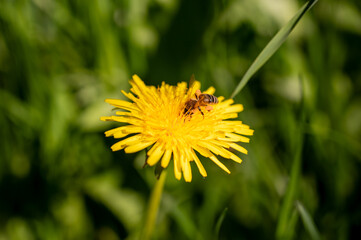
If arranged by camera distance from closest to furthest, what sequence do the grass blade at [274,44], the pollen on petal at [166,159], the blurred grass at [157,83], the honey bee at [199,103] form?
the pollen on petal at [166,159] → the grass blade at [274,44] → the honey bee at [199,103] → the blurred grass at [157,83]

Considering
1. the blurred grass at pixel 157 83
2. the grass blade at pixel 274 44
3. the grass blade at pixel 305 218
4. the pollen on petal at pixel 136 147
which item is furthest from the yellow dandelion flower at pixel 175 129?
the blurred grass at pixel 157 83

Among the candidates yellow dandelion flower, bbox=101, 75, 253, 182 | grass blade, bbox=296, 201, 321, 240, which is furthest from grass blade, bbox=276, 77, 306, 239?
yellow dandelion flower, bbox=101, 75, 253, 182

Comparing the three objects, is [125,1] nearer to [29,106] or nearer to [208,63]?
[208,63]

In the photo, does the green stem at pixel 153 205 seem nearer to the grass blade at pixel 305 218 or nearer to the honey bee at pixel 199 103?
the honey bee at pixel 199 103

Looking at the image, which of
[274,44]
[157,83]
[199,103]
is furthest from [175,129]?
[157,83]

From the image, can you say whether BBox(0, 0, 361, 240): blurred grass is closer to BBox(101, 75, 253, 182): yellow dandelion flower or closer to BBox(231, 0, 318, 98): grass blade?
BBox(101, 75, 253, 182): yellow dandelion flower

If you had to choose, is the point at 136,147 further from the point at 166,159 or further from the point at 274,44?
the point at 274,44
